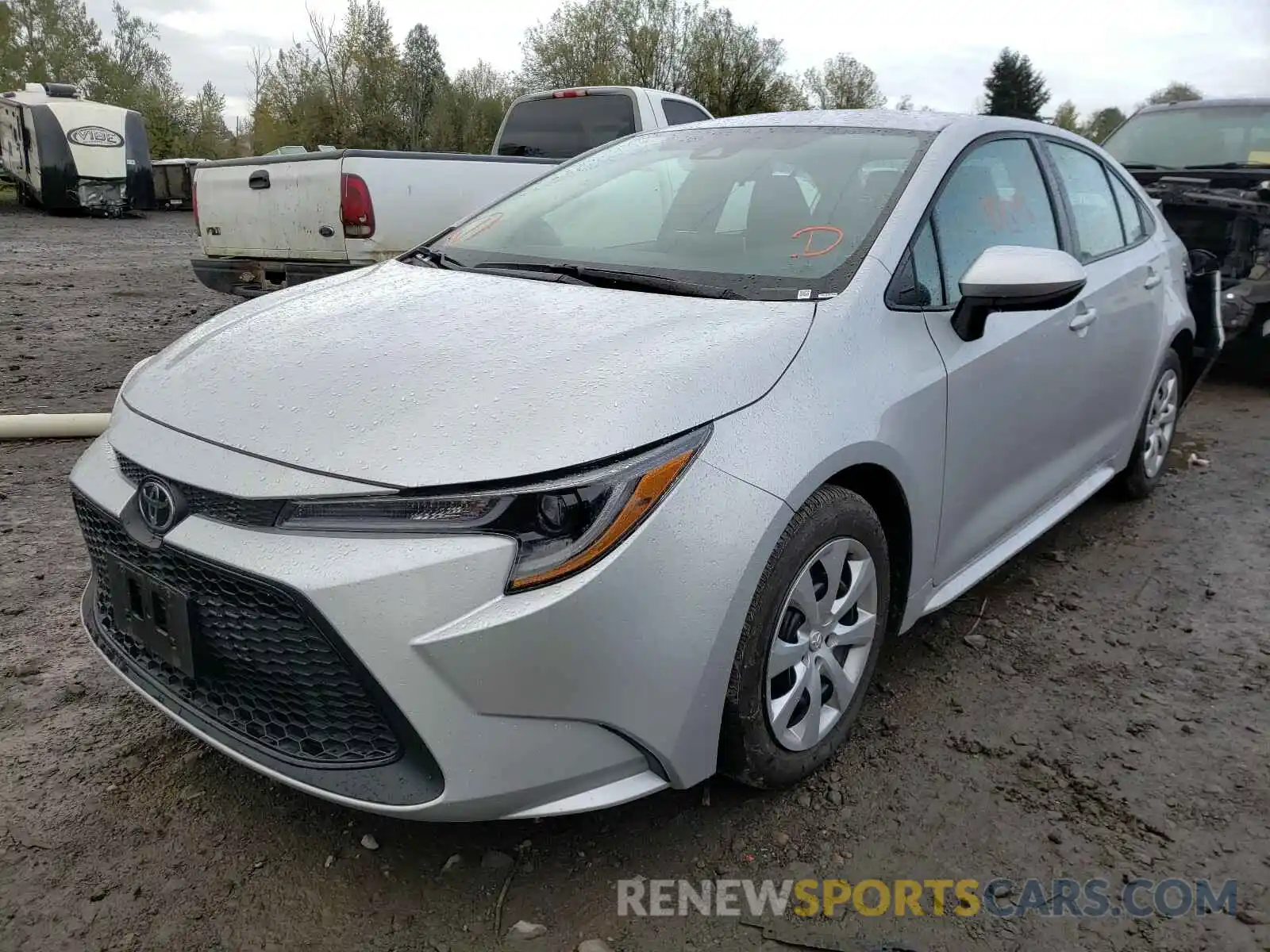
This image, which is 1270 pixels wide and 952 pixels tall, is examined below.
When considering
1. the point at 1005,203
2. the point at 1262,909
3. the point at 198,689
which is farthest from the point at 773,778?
the point at 1005,203

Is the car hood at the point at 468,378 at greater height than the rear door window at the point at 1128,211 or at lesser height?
lesser

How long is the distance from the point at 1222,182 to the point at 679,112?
422cm

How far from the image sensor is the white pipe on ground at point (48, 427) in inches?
186

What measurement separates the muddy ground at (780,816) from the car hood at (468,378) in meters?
0.89

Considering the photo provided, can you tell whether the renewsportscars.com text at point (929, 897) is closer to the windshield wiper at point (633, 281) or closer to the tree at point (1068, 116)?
the windshield wiper at point (633, 281)

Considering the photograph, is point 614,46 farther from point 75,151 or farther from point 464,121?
point 75,151

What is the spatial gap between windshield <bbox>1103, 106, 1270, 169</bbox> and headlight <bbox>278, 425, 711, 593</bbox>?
687 centimetres

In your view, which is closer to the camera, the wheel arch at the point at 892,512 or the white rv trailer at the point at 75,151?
the wheel arch at the point at 892,512

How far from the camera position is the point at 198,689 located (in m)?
1.99

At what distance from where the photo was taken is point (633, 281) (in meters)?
2.50

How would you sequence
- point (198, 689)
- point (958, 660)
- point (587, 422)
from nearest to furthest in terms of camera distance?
point (587, 422) → point (198, 689) → point (958, 660)

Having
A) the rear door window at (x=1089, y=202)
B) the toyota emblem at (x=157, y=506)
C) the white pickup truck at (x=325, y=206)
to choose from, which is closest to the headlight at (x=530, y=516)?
the toyota emblem at (x=157, y=506)

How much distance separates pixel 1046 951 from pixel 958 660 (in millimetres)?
1185

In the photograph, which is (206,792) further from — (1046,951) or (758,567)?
(1046,951)
